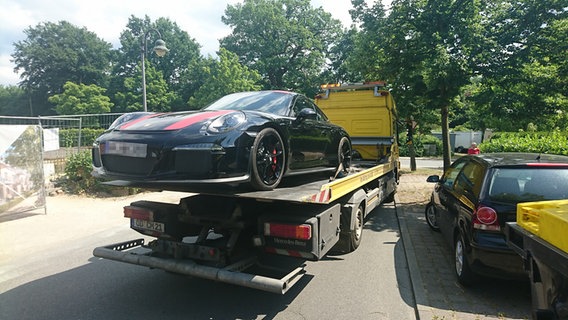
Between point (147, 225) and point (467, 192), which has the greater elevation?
point (467, 192)

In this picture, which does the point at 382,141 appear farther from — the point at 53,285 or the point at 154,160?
the point at 53,285

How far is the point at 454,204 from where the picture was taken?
4.63 m

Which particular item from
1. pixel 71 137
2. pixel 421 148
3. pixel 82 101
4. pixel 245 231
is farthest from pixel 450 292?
pixel 82 101

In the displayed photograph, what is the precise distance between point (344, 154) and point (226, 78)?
2529 cm

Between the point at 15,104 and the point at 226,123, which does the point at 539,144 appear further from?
the point at 15,104

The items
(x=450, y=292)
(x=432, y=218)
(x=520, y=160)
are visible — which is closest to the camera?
(x=450, y=292)

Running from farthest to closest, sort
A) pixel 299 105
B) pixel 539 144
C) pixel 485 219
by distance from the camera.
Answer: pixel 539 144, pixel 299 105, pixel 485 219

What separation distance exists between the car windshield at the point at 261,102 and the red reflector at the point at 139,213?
63.0 inches

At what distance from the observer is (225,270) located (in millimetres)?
3209

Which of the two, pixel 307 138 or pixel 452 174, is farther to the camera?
pixel 452 174

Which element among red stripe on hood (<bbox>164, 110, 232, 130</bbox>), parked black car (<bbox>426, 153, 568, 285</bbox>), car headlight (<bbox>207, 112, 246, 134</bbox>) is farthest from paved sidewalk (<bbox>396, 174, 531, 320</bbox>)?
red stripe on hood (<bbox>164, 110, 232, 130</bbox>)

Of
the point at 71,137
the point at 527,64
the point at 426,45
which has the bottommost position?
the point at 71,137

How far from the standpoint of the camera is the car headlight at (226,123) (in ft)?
10.6

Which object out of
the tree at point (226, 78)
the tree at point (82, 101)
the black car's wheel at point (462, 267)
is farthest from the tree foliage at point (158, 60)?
the black car's wheel at point (462, 267)
